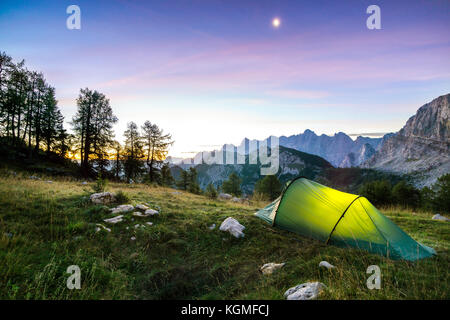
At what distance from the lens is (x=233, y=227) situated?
7746 mm

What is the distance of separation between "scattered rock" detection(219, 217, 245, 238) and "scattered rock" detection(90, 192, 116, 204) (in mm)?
5884

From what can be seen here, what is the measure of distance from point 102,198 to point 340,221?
34.7 feet

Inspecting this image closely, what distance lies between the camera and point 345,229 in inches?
273

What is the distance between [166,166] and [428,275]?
1599 inches

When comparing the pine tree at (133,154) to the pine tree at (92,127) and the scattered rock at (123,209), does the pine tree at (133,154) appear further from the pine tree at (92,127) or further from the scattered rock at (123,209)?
the scattered rock at (123,209)

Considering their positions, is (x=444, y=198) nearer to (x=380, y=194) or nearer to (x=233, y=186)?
(x=380, y=194)

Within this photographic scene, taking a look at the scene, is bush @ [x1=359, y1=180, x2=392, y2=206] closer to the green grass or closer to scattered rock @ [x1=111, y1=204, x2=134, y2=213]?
the green grass

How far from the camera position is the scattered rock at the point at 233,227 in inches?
295

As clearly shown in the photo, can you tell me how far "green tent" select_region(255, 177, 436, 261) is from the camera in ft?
21.2

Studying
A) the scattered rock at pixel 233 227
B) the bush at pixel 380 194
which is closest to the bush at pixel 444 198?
the bush at pixel 380 194

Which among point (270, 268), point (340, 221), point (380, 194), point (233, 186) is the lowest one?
point (233, 186)

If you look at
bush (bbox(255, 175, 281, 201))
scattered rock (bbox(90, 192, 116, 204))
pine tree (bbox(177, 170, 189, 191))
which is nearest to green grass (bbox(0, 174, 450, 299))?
scattered rock (bbox(90, 192, 116, 204))

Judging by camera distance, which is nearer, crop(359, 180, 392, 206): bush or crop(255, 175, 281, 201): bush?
crop(359, 180, 392, 206): bush

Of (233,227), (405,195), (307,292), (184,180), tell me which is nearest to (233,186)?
(184,180)
